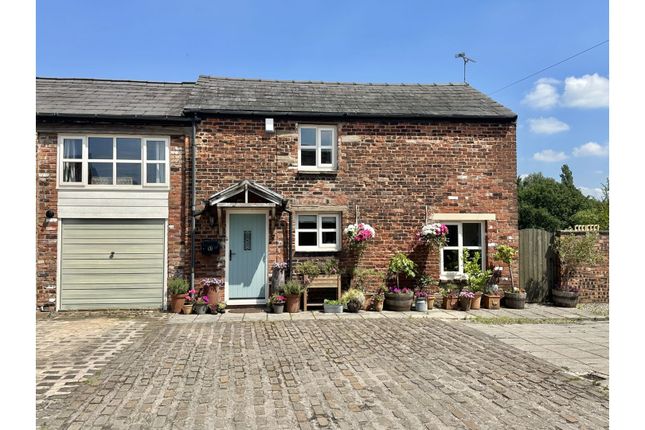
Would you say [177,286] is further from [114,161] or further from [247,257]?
[114,161]

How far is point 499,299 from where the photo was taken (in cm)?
1084

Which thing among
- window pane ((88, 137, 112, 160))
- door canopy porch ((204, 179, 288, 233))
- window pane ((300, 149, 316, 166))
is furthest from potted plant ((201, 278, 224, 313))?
window pane ((88, 137, 112, 160))

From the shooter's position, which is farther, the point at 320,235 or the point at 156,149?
the point at 320,235

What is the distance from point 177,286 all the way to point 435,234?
6.51m

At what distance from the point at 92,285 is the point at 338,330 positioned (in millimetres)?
6356

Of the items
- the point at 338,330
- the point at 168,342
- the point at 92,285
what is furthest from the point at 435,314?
the point at 92,285

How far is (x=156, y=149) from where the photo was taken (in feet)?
35.0

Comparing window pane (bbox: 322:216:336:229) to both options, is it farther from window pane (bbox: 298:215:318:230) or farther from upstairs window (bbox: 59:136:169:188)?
upstairs window (bbox: 59:136:169:188)

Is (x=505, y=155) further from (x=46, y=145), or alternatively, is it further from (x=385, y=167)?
(x=46, y=145)

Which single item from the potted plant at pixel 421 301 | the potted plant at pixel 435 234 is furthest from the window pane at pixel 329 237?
the potted plant at pixel 421 301

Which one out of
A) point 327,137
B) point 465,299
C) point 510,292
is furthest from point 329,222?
point 510,292

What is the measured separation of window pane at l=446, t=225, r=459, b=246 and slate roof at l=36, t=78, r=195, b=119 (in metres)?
7.84

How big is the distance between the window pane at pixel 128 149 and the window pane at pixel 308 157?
4172mm

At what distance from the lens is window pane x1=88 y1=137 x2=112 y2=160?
1041 cm
